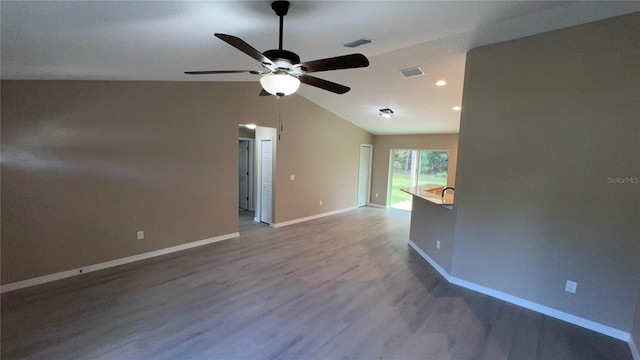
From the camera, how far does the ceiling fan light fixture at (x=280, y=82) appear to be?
193 cm

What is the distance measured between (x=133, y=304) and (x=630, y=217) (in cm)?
461

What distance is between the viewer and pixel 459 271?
3293mm

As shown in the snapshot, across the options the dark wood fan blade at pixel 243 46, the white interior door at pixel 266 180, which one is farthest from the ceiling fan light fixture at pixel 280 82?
the white interior door at pixel 266 180

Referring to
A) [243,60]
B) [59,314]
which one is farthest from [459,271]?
[59,314]

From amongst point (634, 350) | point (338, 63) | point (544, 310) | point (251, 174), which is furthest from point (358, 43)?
point (251, 174)

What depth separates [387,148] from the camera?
820 centimetres

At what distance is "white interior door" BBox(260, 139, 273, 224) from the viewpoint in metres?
5.80

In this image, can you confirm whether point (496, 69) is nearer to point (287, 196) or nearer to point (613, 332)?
point (613, 332)

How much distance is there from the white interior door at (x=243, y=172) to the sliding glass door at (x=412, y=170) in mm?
4150

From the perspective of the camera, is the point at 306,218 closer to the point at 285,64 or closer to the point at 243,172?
the point at 243,172

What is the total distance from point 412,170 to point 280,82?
21.9 feet

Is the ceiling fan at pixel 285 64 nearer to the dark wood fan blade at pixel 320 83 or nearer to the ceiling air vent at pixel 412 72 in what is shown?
the dark wood fan blade at pixel 320 83

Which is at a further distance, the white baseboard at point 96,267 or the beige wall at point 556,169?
the white baseboard at point 96,267

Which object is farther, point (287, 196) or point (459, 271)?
point (287, 196)
